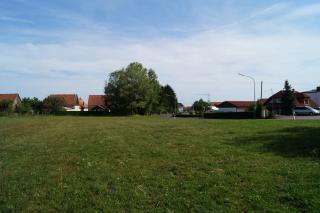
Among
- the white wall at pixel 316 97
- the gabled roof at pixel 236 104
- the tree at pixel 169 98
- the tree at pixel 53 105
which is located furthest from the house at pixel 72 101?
the white wall at pixel 316 97

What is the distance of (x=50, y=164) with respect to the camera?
11742mm

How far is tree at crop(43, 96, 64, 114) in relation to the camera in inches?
4395

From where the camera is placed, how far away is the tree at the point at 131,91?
317ft

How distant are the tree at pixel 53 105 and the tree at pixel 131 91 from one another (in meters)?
18.1

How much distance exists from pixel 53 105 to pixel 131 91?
2775 cm

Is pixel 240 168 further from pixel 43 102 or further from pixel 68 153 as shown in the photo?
pixel 43 102

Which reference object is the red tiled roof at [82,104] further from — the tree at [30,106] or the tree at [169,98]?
the tree at [169,98]

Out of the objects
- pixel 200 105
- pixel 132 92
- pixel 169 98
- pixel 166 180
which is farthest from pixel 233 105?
pixel 166 180

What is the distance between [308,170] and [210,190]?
298 centimetres

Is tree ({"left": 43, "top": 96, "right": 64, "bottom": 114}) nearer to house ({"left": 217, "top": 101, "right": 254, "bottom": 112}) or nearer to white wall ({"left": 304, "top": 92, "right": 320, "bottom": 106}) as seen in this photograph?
house ({"left": 217, "top": 101, "right": 254, "bottom": 112})

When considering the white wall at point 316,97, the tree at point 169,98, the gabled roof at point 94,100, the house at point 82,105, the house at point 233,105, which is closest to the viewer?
the white wall at point 316,97

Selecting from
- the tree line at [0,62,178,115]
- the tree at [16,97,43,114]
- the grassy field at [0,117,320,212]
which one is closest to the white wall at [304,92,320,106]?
the tree line at [0,62,178,115]

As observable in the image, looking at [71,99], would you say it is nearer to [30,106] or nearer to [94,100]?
[94,100]

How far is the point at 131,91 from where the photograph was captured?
96.7 m
